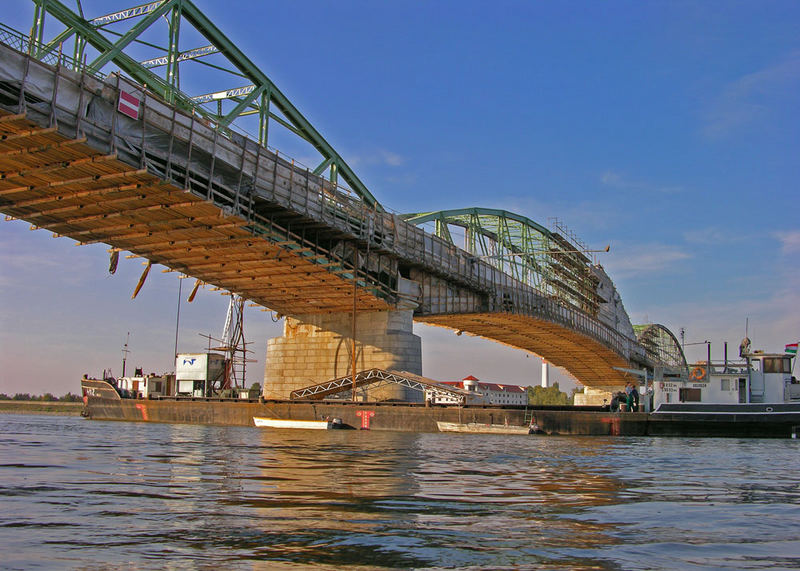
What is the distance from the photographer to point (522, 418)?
4078 centimetres

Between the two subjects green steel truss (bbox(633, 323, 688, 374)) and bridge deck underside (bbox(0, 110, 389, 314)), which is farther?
green steel truss (bbox(633, 323, 688, 374))

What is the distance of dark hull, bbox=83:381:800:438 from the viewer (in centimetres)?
3831

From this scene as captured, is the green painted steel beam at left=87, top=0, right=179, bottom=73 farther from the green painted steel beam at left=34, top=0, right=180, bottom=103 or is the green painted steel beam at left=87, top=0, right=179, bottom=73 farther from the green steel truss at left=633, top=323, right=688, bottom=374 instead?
the green steel truss at left=633, top=323, right=688, bottom=374

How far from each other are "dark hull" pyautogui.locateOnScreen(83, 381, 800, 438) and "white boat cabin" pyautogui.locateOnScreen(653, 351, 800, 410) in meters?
1.48

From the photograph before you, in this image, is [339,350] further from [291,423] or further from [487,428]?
[487,428]

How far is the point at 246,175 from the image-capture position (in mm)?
38250

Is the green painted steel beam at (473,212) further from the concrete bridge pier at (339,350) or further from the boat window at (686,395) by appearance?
the boat window at (686,395)

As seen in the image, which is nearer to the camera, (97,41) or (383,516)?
(383,516)

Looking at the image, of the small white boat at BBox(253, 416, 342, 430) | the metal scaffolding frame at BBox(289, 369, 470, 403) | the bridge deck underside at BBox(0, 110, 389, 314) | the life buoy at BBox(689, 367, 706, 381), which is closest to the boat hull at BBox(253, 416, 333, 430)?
the small white boat at BBox(253, 416, 342, 430)

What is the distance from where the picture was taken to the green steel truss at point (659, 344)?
128475 mm

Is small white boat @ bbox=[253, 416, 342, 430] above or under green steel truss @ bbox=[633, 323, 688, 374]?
Result: under

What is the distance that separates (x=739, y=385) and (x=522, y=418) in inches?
472

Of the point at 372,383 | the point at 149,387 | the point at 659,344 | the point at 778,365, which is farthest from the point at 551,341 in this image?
the point at 659,344

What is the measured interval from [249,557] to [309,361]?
167ft
